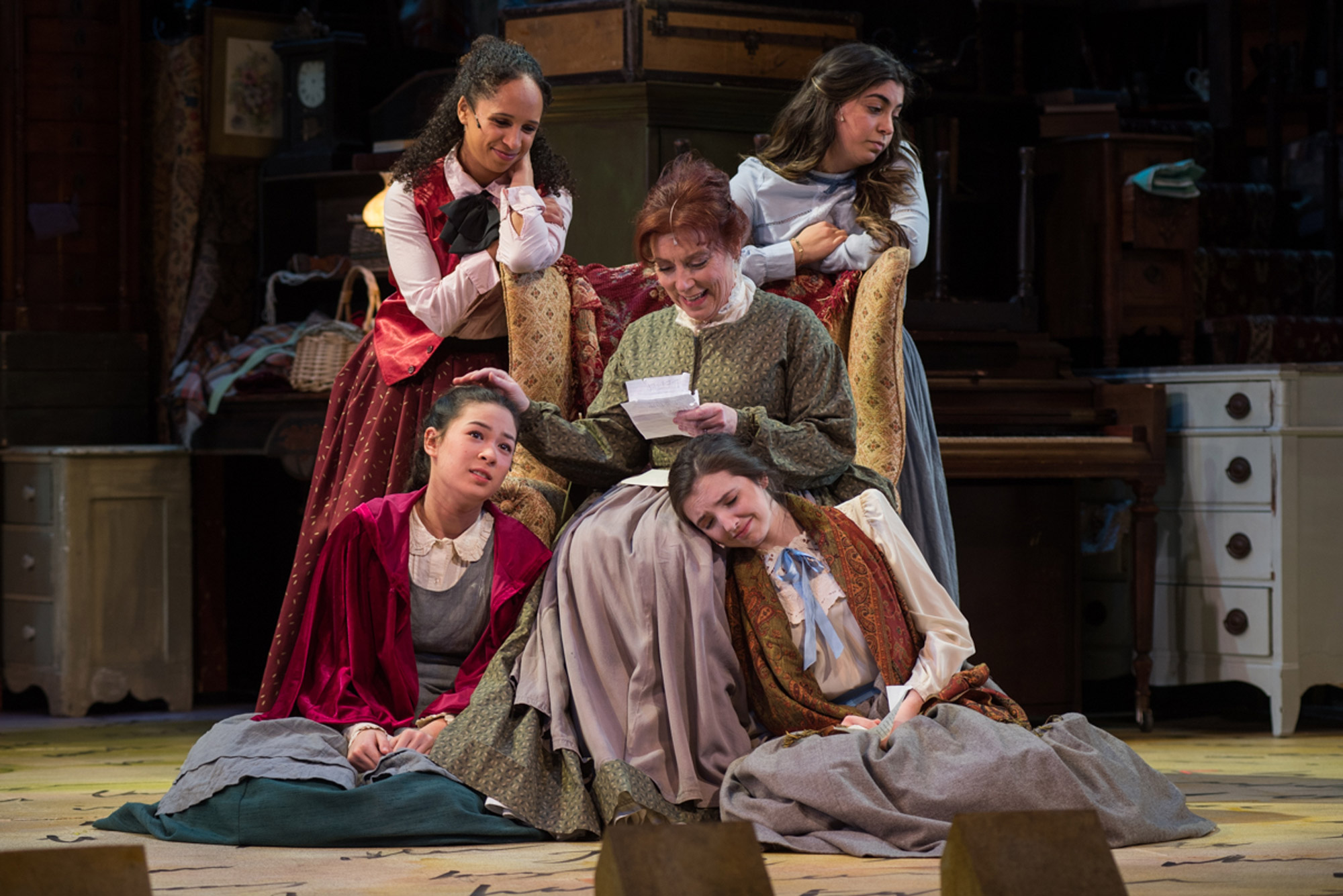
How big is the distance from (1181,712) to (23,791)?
3.37 m

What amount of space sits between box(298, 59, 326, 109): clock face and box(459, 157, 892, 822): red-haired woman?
256 centimetres

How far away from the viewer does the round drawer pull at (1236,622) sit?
4.75 metres

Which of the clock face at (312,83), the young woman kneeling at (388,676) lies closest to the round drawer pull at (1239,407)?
the young woman kneeling at (388,676)

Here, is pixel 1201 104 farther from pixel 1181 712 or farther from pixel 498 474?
pixel 498 474

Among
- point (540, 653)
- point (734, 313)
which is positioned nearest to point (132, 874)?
point (540, 653)

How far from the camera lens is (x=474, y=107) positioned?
354 cm

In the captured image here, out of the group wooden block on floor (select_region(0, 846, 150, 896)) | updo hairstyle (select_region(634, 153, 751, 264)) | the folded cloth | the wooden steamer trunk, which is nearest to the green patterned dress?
updo hairstyle (select_region(634, 153, 751, 264))

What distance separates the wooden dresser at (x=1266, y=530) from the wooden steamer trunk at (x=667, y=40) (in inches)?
60.2

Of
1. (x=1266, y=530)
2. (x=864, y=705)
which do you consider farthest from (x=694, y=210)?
(x=1266, y=530)

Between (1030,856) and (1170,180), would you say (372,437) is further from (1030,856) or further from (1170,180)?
(1170,180)

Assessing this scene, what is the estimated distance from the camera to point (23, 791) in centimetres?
362

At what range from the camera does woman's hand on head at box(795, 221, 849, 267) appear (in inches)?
148

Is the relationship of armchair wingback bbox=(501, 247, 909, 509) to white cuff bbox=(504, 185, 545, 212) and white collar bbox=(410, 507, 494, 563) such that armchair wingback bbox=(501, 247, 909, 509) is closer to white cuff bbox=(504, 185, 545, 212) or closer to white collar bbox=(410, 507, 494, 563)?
white cuff bbox=(504, 185, 545, 212)

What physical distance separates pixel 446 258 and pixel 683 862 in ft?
6.66
